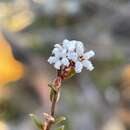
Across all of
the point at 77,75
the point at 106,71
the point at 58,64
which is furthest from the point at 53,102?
the point at 106,71

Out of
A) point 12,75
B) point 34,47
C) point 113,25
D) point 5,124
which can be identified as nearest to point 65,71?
point 5,124

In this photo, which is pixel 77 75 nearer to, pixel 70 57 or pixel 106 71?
pixel 106 71

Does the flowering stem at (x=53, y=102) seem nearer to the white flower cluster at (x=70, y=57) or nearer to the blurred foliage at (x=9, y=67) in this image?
the white flower cluster at (x=70, y=57)

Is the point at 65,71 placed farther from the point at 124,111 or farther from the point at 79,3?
the point at 79,3

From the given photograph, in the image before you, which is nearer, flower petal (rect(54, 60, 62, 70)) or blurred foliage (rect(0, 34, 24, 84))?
flower petal (rect(54, 60, 62, 70))

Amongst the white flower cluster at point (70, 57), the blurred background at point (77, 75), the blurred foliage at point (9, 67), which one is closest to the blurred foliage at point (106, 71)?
the blurred background at point (77, 75)

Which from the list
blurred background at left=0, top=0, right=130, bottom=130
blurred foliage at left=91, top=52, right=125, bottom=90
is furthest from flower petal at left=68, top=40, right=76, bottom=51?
blurred foliage at left=91, top=52, right=125, bottom=90

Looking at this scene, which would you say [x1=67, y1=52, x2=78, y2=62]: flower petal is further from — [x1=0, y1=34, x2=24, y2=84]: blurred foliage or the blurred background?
[x1=0, y1=34, x2=24, y2=84]: blurred foliage
